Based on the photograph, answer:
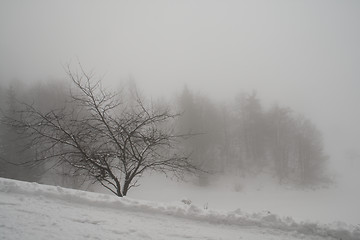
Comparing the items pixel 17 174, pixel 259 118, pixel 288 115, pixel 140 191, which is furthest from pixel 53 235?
pixel 288 115

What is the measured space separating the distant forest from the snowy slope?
66.5 feet

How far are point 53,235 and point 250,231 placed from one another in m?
3.04

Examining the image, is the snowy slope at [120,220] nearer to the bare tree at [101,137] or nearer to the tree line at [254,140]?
the bare tree at [101,137]

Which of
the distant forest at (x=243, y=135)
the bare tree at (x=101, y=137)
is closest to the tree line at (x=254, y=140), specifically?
the distant forest at (x=243, y=135)

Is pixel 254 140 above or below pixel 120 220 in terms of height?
above

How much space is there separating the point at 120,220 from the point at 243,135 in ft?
90.5

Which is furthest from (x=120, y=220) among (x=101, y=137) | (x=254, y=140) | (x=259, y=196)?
(x=254, y=140)

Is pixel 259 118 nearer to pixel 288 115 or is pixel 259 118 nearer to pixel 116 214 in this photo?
pixel 288 115

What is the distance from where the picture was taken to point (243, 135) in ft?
94.9

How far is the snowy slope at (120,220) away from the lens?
288 cm

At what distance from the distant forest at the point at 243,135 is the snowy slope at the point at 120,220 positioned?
66.5ft

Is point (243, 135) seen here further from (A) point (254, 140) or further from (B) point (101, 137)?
(B) point (101, 137)

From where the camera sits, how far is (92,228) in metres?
2.98

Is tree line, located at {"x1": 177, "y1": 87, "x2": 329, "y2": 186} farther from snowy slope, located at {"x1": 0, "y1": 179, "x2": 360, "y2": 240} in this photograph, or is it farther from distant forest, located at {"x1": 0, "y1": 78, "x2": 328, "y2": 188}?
snowy slope, located at {"x1": 0, "y1": 179, "x2": 360, "y2": 240}
